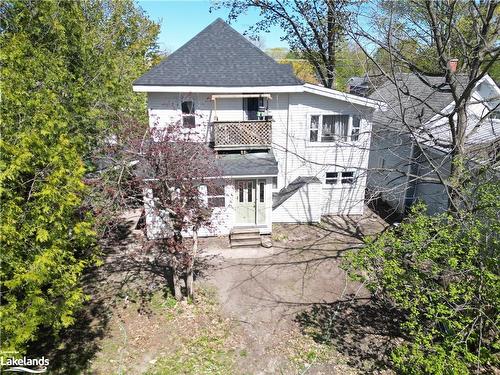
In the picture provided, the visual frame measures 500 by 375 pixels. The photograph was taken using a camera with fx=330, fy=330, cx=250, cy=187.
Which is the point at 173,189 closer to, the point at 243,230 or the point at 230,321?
the point at 230,321

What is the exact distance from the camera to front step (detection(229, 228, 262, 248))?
45.4ft

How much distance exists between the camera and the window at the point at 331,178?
54.8 feet

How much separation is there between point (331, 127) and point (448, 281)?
998 cm

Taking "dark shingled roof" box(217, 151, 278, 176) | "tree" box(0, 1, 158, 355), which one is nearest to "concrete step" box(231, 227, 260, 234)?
"dark shingled roof" box(217, 151, 278, 176)

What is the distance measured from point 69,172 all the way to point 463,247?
8.24 m

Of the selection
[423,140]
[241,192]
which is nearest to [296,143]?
[241,192]

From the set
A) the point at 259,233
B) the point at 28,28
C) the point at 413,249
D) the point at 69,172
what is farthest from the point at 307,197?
the point at 28,28

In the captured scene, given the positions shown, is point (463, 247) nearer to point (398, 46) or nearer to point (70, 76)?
point (398, 46)

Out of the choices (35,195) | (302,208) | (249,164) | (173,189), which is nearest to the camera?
(35,195)

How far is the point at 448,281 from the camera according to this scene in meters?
7.46

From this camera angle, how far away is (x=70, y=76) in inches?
438

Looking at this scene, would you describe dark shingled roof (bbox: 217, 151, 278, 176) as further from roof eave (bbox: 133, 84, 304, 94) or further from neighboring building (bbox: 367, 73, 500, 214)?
neighboring building (bbox: 367, 73, 500, 214)

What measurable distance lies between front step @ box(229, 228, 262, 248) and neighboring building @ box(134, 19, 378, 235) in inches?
23.5

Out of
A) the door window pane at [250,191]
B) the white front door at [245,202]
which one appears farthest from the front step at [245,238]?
the door window pane at [250,191]
